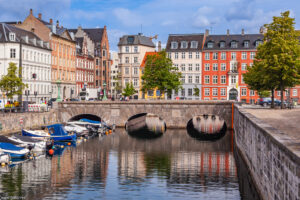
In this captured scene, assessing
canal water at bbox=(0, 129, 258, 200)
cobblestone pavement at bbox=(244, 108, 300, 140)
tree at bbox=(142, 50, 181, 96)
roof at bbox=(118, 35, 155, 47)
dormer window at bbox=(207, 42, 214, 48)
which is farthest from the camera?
roof at bbox=(118, 35, 155, 47)

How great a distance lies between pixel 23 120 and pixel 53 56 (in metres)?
46.5

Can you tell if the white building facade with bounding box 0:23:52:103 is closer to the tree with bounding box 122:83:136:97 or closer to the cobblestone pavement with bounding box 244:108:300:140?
the tree with bounding box 122:83:136:97

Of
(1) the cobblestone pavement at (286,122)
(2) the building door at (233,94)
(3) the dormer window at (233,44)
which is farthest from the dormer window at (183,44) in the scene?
(1) the cobblestone pavement at (286,122)

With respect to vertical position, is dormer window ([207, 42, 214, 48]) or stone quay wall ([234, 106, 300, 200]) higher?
dormer window ([207, 42, 214, 48])

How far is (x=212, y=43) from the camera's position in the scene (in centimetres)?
12325

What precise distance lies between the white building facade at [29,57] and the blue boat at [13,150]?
115 ft

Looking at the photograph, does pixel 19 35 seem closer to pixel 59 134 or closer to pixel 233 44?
pixel 59 134

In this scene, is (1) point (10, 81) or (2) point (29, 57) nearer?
(1) point (10, 81)

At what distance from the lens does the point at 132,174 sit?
41.1 meters

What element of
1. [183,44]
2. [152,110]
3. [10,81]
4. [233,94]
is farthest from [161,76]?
[10,81]

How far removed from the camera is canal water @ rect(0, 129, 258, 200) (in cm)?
3334

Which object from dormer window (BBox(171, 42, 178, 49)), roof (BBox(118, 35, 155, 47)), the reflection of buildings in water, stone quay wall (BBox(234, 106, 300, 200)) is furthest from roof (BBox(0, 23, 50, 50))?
stone quay wall (BBox(234, 106, 300, 200))

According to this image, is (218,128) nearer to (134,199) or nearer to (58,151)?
(58,151)

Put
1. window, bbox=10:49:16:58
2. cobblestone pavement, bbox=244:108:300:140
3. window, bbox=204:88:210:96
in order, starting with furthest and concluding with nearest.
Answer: window, bbox=204:88:210:96
window, bbox=10:49:16:58
cobblestone pavement, bbox=244:108:300:140
